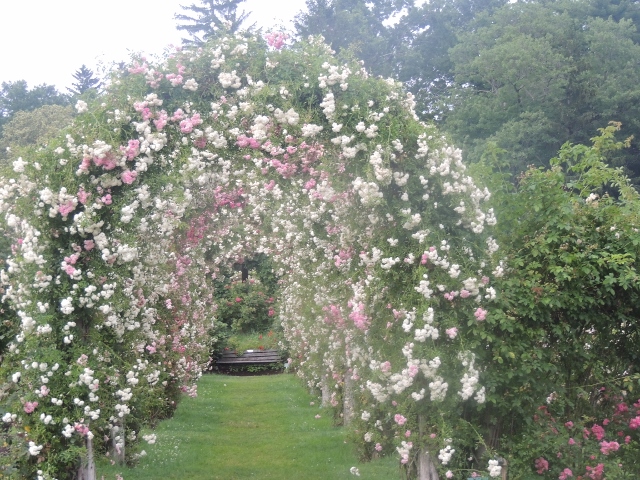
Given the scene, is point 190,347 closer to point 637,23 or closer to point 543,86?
point 543,86

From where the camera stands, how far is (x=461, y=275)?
475cm

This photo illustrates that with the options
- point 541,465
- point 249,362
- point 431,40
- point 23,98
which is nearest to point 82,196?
point 541,465

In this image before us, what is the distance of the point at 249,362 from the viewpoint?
18.4 m

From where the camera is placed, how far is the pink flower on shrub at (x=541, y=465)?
508 cm

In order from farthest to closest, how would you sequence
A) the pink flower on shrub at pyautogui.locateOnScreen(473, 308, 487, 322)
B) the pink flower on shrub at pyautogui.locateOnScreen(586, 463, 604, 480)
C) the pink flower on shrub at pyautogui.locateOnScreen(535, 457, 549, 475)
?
the pink flower on shrub at pyautogui.locateOnScreen(535, 457, 549, 475)
the pink flower on shrub at pyautogui.locateOnScreen(586, 463, 604, 480)
the pink flower on shrub at pyautogui.locateOnScreen(473, 308, 487, 322)

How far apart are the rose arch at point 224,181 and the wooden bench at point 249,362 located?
13.0 meters

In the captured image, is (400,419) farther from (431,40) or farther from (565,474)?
(431,40)

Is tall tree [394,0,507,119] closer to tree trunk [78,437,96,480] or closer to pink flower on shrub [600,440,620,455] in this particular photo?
pink flower on shrub [600,440,620,455]

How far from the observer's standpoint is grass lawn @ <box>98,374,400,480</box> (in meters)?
7.32

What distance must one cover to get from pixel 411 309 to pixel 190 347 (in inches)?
266

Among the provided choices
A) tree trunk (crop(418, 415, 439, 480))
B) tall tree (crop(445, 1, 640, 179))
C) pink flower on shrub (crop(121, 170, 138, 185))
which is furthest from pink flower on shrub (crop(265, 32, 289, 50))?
tall tree (crop(445, 1, 640, 179))

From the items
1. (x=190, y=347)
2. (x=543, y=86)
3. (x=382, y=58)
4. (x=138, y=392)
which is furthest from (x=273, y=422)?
(x=382, y=58)

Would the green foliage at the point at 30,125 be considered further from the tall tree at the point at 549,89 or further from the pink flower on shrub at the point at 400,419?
the pink flower on shrub at the point at 400,419

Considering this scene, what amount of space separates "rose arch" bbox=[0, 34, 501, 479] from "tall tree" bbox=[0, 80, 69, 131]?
142 ft
